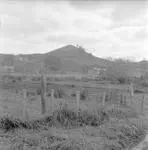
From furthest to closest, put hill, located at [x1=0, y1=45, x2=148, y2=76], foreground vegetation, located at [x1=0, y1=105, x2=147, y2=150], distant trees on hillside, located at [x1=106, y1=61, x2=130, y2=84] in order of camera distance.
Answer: hill, located at [x1=0, y1=45, x2=148, y2=76], distant trees on hillside, located at [x1=106, y1=61, x2=130, y2=84], foreground vegetation, located at [x1=0, y1=105, x2=147, y2=150]

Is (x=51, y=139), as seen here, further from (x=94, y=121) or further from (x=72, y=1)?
(x=72, y=1)

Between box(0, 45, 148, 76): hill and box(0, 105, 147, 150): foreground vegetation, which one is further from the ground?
box(0, 45, 148, 76): hill

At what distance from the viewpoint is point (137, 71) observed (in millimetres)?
45406

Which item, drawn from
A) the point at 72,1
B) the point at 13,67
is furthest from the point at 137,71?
the point at 72,1

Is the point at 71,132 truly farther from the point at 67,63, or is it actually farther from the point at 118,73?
the point at 67,63

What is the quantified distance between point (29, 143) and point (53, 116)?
Result: 152cm

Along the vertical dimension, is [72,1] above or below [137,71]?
above

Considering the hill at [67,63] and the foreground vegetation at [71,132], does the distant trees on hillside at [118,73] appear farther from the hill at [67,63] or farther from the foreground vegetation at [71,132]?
the foreground vegetation at [71,132]

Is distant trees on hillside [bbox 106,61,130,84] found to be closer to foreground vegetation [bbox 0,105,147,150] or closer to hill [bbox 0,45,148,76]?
hill [bbox 0,45,148,76]

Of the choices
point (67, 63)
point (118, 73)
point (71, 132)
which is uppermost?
point (67, 63)

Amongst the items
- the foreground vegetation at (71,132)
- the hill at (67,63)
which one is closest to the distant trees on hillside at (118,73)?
the hill at (67,63)

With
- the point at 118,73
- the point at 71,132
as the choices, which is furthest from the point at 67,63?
the point at 71,132

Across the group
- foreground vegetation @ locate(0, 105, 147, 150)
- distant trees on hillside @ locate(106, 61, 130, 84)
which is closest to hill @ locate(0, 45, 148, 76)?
distant trees on hillside @ locate(106, 61, 130, 84)

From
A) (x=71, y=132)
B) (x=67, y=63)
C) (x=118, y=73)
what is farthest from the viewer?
(x=67, y=63)
